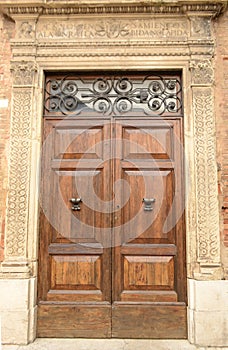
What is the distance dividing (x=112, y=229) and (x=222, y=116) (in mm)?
2055

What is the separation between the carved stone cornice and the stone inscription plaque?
11 cm

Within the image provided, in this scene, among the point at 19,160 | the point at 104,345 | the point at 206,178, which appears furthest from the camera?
the point at 19,160

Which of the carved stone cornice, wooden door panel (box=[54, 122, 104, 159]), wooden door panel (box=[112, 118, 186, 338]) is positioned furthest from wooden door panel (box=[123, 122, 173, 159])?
the carved stone cornice

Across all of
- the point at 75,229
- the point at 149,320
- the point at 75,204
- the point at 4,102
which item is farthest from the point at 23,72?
the point at 149,320

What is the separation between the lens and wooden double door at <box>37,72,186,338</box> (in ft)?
13.8

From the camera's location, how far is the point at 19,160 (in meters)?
4.38

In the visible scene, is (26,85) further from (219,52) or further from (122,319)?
(122,319)

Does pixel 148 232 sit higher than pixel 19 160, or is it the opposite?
pixel 19 160

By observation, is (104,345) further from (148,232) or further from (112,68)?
(112,68)

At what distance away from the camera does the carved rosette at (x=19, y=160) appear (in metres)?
4.23

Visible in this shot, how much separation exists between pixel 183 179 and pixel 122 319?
1917 mm

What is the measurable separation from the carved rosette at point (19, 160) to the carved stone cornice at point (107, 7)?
0.77m

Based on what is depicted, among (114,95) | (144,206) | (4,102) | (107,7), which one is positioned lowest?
(144,206)

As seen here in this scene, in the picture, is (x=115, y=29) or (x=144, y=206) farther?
(x=115, y=29)
